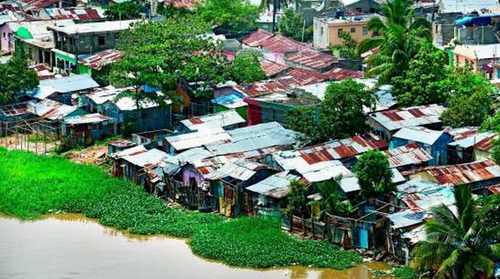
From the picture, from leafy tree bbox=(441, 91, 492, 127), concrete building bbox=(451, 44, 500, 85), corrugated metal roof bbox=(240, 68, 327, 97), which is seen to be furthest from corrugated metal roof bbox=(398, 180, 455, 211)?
concrete building bbox=(451, 44, 500, 85)

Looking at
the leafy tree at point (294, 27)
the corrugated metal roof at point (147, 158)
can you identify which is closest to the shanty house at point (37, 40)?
the leafy tree at point (294, 27)

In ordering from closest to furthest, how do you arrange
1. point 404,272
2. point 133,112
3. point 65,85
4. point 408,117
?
point 404,272
point 408,117
point 133,112
point 65,85

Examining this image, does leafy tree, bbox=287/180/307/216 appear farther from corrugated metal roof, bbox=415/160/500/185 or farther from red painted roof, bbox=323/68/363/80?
red painted roof, bbox=323/68/363/80

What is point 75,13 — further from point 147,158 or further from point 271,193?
point 271,193

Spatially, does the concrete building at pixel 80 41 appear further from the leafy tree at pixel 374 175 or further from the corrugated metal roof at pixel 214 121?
the leafy tree at pixel 374 175

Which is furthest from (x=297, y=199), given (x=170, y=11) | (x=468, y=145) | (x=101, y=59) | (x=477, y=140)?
(x=170, y=11)

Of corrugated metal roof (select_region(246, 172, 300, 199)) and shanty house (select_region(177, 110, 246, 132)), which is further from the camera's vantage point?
shanty house (select_region(177, 110, 246, 132))

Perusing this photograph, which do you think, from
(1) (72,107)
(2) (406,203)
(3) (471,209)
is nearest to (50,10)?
(1) (72,107)
